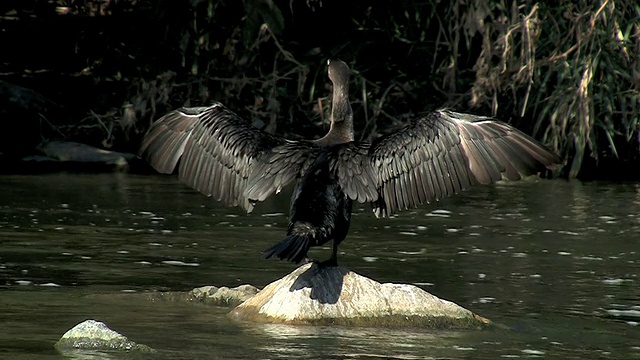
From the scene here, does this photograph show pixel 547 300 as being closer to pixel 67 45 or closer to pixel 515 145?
pixel 515 145

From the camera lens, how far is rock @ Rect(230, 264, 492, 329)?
6.68m

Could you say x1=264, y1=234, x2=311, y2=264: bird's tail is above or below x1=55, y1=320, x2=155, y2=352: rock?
above

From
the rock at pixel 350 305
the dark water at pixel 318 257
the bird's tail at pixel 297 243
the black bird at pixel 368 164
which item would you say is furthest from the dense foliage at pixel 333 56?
the bird's tail at pixel 297 243

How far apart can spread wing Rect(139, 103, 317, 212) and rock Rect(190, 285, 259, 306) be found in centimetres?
47

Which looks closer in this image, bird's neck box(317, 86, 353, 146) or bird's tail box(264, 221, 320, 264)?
bird's tail box(264, 221, 320, 264)

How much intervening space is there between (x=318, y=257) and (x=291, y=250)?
10.2ft

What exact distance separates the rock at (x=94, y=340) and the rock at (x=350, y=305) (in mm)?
969

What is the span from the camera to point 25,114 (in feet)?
51.0

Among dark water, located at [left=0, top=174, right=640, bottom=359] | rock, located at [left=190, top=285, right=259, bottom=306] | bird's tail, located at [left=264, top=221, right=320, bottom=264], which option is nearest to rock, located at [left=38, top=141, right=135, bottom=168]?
dark water, located at [left=0, top=174, right=640, bottom=359]

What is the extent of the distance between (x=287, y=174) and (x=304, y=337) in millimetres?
1010

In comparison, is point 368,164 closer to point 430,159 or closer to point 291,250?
point 430,159

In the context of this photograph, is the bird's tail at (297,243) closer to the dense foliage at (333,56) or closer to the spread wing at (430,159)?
the spread wing at (430,159)

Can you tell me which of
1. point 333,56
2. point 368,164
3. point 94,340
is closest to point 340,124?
point 368,164

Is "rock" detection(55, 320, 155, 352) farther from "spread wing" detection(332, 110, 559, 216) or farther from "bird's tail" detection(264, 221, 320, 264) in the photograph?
"spread wing" detection(332, 110, 559, 216)
